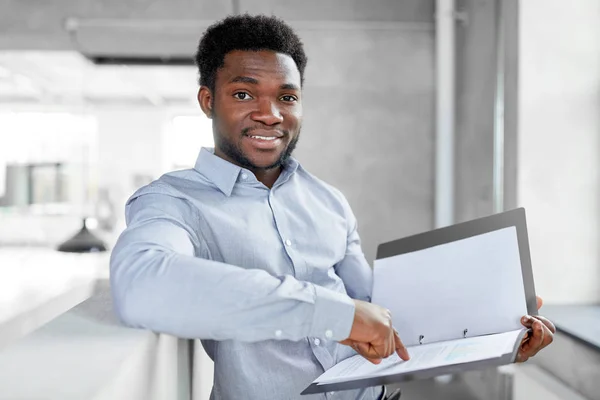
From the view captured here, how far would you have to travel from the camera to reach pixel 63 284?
2.68 metres

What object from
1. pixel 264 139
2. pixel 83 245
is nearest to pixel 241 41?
pixel 264 139

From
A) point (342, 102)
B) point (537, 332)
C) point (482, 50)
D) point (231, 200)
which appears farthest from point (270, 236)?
point (342, 102)

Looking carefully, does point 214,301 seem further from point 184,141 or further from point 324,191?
point 184,141

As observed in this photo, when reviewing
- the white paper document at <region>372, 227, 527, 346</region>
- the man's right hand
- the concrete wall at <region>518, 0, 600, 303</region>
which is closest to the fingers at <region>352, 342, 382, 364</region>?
the man's right hand

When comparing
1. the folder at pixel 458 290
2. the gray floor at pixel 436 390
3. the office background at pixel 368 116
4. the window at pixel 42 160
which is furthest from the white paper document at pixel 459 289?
the window at pixel 42 160

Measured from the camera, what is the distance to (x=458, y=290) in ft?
3.36

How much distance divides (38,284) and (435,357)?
2.46 m

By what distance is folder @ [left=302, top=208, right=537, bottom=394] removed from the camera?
955mm

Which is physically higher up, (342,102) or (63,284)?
(342,102)

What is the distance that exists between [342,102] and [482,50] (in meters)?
0.87

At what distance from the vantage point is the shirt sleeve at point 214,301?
2.35ft

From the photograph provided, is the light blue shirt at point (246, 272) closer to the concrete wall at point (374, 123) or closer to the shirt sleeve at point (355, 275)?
the shirt sleeve at point (355, 275)

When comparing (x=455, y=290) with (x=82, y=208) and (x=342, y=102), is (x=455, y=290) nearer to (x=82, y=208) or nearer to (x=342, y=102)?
(x=342, y=102)

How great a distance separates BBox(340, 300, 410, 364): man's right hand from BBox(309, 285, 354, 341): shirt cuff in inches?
0.5
